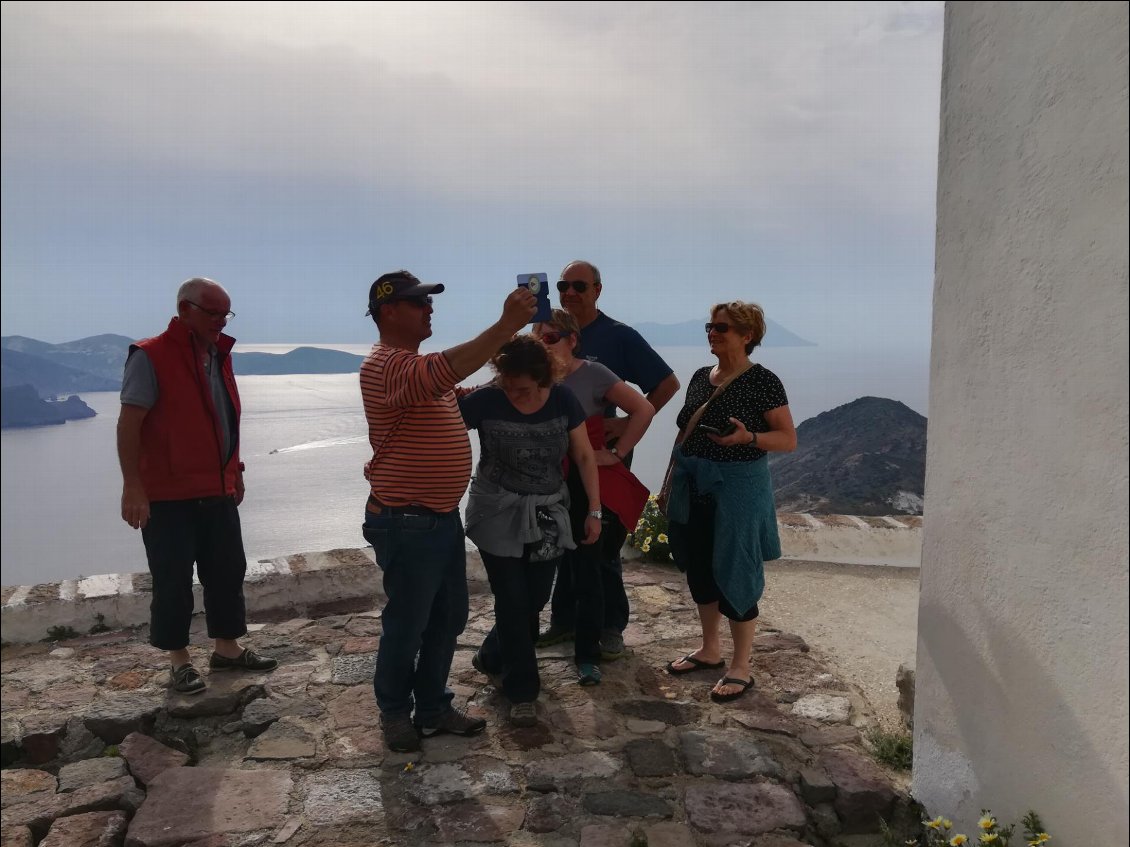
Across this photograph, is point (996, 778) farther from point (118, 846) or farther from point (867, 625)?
point (118, 846)

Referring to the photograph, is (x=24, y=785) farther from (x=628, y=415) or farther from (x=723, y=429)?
(x=723, y=429)

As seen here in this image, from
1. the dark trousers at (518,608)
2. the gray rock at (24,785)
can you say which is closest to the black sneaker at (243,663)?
the gray rock at (24,785)

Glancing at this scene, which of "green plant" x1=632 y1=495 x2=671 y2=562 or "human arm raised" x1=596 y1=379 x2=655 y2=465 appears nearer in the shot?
"human arm raised" x1=596 y1=379 x2=655 y2=465

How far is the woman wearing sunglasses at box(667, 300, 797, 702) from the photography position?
12.2 ft

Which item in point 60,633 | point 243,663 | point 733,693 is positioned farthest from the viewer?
point 60,633

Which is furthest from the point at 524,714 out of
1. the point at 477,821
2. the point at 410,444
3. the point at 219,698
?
the point at 219,698

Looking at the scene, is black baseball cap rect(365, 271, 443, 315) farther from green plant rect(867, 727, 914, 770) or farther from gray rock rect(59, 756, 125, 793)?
green plant rect(867, 727, 914, 770)

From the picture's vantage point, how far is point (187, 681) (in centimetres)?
414

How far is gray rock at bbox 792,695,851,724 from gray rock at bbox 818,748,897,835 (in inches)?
20.2

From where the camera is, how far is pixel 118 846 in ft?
10.0

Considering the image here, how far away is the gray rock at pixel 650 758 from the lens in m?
3.46

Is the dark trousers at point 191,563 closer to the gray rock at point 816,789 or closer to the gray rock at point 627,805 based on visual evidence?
the gray rock at point 627,805

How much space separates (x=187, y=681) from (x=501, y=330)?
2583 millimetres

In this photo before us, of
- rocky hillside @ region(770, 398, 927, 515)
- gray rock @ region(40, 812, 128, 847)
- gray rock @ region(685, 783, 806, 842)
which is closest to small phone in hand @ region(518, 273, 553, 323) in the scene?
gray rock @ region(685, 783, 806, 842)
